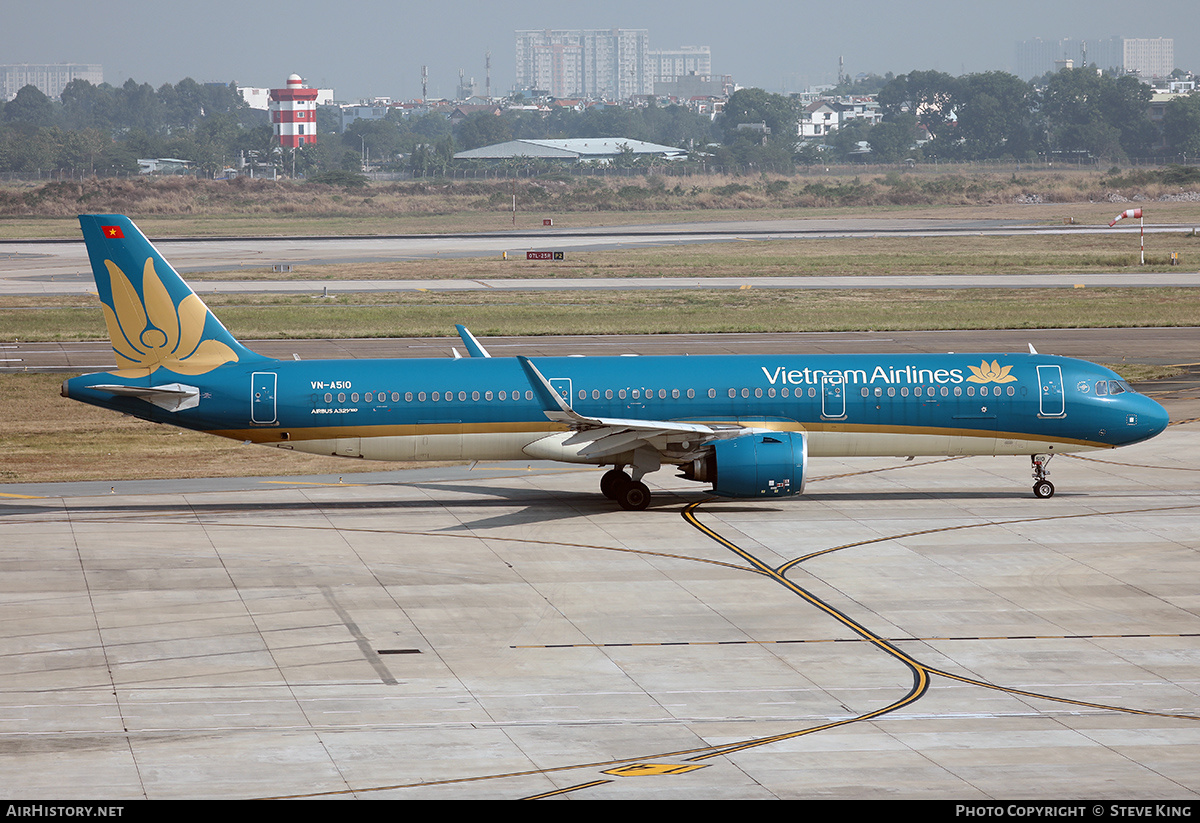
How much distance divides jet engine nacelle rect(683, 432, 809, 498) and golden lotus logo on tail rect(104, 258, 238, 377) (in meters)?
14.6

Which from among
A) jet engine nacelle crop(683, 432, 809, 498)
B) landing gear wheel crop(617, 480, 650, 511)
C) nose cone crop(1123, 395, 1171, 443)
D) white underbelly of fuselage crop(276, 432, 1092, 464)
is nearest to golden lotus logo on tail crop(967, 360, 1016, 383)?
white underbelly of fuselage crop(276, 432, 1092, 464)

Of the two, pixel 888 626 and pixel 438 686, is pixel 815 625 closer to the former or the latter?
pixel 888 626

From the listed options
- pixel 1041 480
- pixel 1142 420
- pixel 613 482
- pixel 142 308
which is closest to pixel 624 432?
pixel 613 482

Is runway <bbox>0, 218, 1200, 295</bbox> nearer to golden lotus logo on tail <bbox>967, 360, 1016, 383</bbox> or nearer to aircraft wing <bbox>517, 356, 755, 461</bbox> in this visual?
golden lotus logo on tail <bbox>967, 360, 1016, 383</bbox>

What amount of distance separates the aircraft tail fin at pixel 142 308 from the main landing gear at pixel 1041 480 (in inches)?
954

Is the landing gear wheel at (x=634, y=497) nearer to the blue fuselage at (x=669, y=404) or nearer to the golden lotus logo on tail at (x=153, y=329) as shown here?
the blue fuselage at (x=669, y=404)

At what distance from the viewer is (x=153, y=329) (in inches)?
1462

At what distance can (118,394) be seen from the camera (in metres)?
36.8

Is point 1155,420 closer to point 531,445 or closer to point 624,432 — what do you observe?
point 624,432

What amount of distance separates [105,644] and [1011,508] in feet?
81.6

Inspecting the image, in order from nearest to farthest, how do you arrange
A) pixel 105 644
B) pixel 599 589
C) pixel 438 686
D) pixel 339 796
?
1. pixel 339 796
2. pixel 438 686
3. pixel 105 644
4. pixel 599 589

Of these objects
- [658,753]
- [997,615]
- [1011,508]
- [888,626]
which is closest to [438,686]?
[658,753]

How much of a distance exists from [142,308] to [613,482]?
47.1 feet

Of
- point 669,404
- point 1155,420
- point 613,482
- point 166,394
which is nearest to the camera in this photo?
point 166,394
